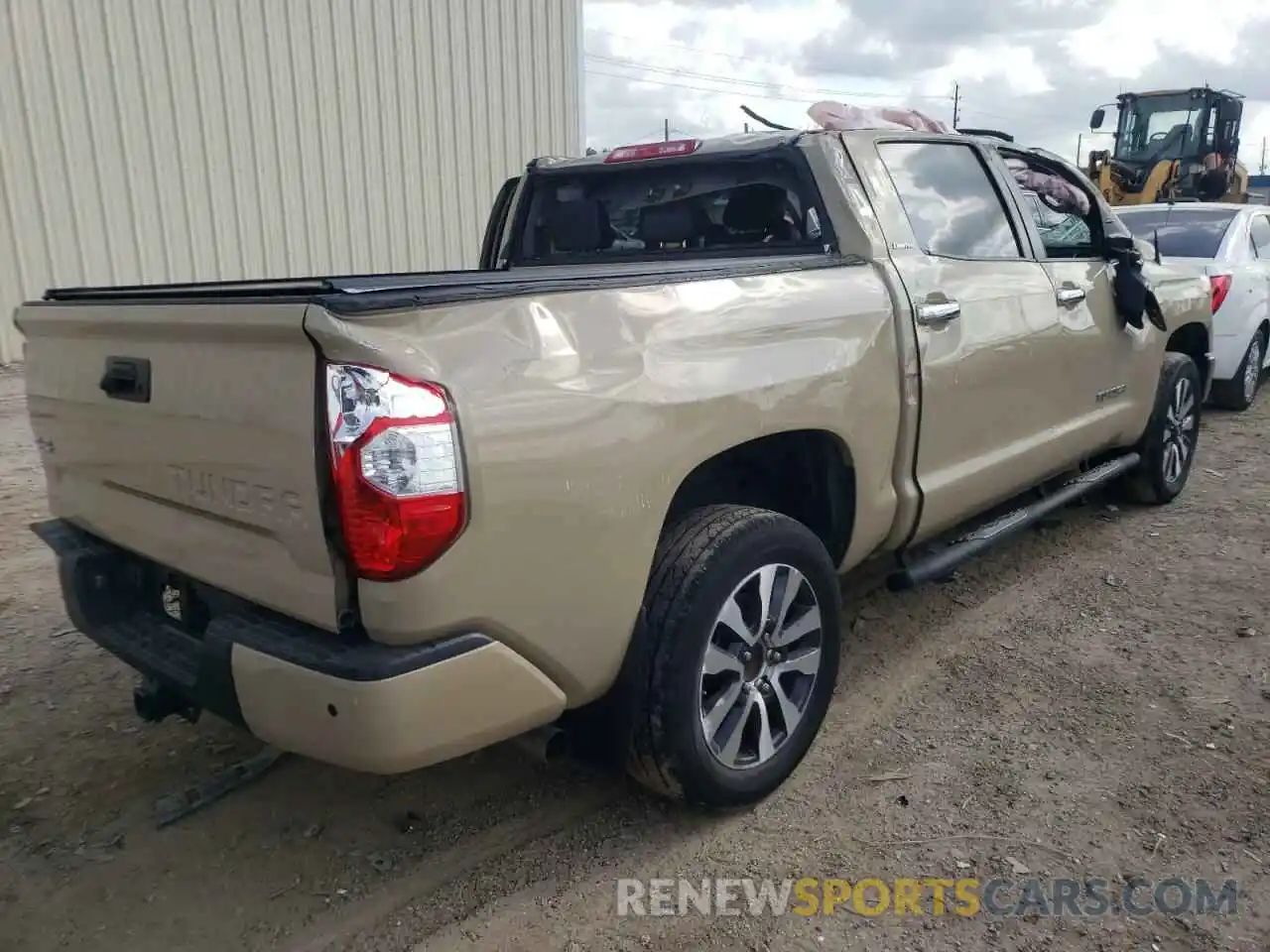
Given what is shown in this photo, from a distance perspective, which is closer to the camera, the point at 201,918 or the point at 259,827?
the point at 201,918

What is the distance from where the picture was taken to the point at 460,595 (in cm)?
200

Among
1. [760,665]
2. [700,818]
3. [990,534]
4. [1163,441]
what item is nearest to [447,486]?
[760,665]

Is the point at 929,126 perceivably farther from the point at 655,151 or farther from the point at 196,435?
the point at 196,435

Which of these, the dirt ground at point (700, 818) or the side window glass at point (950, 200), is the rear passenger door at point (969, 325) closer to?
the side window glass at point (950, 200)

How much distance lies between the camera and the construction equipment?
1577 centimetres

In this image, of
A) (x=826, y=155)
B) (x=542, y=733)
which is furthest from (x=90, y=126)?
(x=542, y=733)

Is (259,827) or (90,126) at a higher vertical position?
(90,126)

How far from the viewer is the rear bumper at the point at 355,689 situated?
1.95 metres

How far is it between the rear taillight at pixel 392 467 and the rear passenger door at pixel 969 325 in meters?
1.83

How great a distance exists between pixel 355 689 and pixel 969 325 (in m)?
2.45

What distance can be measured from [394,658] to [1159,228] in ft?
26.6

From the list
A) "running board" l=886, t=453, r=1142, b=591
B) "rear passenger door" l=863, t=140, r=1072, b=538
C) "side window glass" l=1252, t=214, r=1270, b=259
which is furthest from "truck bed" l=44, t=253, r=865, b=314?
"side window glass" l=1252, t=214, r=1270, b=259

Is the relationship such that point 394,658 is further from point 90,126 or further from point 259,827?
point 90,126

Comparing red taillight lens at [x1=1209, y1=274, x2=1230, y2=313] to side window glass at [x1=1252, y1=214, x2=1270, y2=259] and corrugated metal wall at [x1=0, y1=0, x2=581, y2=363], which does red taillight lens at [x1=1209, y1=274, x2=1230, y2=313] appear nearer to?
side window glass at [x1=1252, y1=214, x2=1270, y2=259]
